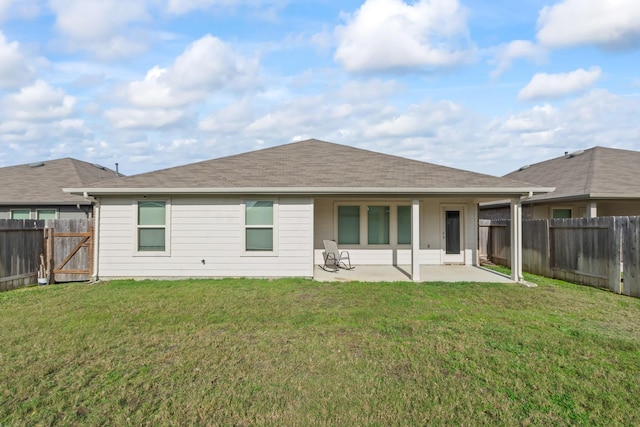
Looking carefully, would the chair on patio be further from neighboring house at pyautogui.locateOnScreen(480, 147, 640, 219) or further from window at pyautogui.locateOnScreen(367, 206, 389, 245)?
neighboring house at pyautogui.locateOnScreen(480, 147, 640, 219)

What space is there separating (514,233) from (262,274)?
6589 millimetres

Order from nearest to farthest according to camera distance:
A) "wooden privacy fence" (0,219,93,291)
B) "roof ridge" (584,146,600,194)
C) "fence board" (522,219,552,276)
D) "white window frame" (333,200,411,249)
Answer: "wooden privacy fence" (0,219,93,291)
"fence board" (522,219,552,276)
"white window frame" (333,200,411,249)
"roof ridge" (584,146,600,194)

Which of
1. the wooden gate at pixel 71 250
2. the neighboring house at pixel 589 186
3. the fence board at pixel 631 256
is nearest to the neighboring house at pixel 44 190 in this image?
the wooden gate at pixel 71 250

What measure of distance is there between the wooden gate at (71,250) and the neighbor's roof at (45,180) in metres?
5.42

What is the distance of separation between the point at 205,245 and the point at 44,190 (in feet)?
35.9

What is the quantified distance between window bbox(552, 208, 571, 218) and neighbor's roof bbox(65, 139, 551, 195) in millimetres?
5552

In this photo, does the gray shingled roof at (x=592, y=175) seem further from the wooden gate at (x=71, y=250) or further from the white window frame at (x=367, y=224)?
the wooden gate at (x=71, y=250)

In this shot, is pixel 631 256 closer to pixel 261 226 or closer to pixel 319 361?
pixel 319 361

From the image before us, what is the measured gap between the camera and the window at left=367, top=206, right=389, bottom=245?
12023mm

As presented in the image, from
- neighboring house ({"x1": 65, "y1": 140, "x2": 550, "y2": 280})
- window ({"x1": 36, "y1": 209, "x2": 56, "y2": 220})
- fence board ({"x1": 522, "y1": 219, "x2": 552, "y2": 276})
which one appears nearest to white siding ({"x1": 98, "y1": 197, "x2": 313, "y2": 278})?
neighboring house ({"x1": 65, "y1": 140, "x2": 550, "y2": 280})

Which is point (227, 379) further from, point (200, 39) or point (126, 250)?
point (200, 39)

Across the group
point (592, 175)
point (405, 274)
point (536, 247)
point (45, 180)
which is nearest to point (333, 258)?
point (405, 274)

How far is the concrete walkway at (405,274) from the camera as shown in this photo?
31.2 feet

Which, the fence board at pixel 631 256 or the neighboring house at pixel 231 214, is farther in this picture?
the neighboring house at pixel 231 214
